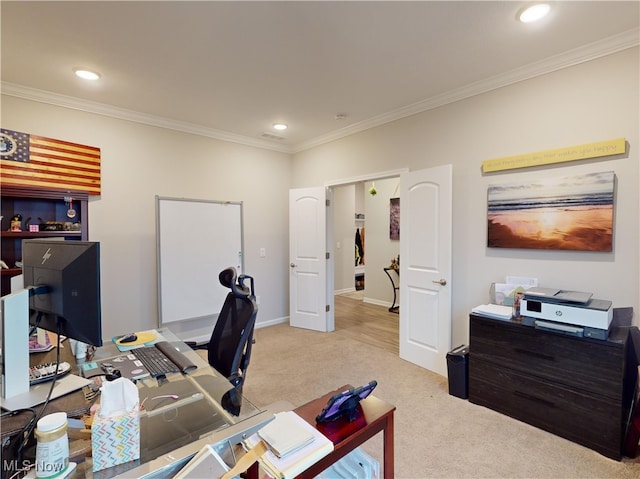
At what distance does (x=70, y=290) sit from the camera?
1.14 metres

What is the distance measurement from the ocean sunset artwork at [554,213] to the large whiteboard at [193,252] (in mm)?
3066

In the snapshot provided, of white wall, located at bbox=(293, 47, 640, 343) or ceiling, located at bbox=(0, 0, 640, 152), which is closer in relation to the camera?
ceiling, located at bbox=(0, 0, 640, 152)

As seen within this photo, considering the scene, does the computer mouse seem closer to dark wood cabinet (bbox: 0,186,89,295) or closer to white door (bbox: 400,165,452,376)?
dark wood cabinet (bbox: 0,186,89,295)

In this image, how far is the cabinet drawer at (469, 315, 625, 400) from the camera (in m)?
1.92

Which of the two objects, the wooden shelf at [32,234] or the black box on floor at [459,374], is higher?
the wooden shelf at [32,234]

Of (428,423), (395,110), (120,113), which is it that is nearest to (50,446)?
(428,423)

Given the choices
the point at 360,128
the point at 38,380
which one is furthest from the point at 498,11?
the point at 38,380

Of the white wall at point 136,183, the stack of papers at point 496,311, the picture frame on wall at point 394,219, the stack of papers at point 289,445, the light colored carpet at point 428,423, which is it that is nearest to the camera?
the stack of papers at point 289,445

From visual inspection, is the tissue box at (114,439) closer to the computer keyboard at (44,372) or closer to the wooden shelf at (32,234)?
the computer keyboard at (44,372)

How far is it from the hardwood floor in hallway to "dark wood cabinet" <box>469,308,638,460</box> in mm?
1298

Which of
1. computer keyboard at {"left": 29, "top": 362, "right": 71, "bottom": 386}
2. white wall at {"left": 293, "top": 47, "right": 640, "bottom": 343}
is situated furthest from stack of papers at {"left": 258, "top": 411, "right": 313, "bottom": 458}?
white wall at {"left": 293, "top": 47, "right": 640, "bottom": 343}

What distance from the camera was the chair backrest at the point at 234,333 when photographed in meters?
1.71

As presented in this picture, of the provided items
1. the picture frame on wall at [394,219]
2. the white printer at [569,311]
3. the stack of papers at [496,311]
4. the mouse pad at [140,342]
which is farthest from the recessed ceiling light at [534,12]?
the picture frame on wall at [394,219]

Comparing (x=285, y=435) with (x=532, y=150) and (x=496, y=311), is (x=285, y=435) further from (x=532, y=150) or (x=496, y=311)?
(x=532, y=150)
